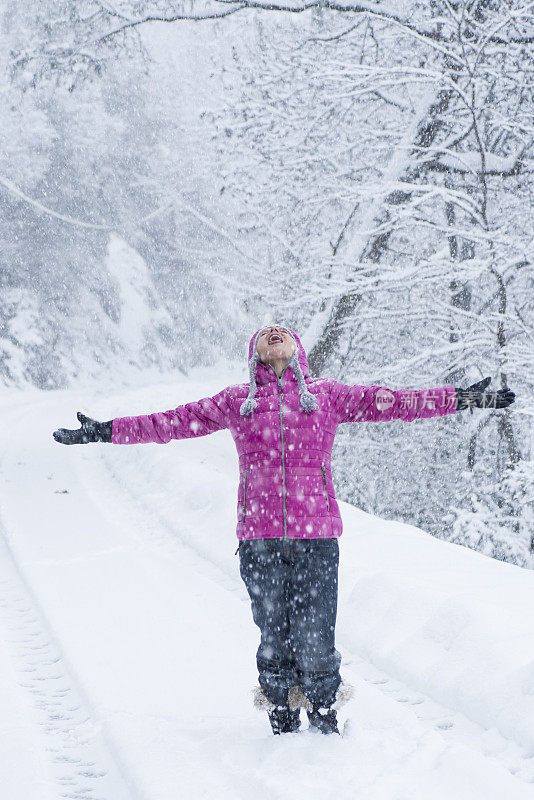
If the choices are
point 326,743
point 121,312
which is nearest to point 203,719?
point 326,743

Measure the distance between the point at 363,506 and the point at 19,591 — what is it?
8628 millimetres

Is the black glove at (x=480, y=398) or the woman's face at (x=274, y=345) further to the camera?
the woman's face at (x=274, y=345)

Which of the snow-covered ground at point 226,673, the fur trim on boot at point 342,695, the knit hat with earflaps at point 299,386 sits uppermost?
the knit hat with earflaps at point 299,386

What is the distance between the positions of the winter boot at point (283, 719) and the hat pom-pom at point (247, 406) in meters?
1.29

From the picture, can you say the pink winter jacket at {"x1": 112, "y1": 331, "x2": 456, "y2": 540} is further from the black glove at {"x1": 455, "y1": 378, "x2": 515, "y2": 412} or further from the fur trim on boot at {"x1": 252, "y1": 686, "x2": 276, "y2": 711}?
the fur trim on boot at {"x1": 252, "y1": 686, "x2": 276, "y2": 711}

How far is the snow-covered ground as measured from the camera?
308 centimetres

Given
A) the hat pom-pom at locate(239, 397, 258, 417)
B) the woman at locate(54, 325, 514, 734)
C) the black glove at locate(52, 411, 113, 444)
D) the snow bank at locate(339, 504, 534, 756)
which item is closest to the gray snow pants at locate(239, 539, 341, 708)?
the woman at locate(54, 325, 514, 734)

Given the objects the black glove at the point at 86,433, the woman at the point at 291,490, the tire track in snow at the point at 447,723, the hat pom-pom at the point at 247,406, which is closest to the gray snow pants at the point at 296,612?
the woman at the point at 291,490

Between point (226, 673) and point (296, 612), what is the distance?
1338 millimetres

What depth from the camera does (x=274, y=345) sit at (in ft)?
11.0

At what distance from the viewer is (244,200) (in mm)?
11586

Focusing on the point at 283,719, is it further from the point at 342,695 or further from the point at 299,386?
the point at 299,386

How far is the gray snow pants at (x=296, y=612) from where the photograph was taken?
3203mm

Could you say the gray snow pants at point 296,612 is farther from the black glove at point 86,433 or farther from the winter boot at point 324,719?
the black glove at point 86,433
